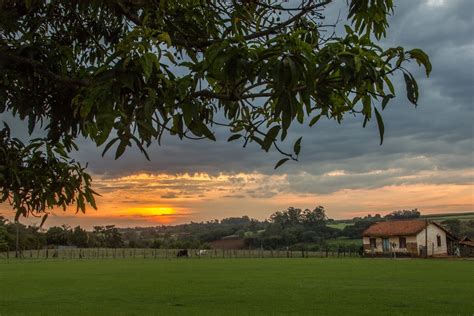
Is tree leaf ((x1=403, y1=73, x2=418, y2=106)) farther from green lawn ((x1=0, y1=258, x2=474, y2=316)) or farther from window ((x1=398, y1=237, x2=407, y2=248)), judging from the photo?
window ((x1=398, y1=237, x2=407, y2=248))

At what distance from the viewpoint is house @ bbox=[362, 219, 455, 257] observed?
6519 centimetres

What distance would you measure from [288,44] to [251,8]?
189cm

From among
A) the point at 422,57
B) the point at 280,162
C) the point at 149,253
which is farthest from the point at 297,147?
the point at 149,253

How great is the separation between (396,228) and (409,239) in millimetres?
3112

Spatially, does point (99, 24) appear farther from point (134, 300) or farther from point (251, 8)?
point (134, 300)

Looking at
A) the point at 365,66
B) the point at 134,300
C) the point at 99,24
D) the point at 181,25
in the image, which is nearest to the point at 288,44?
the point at 365,66

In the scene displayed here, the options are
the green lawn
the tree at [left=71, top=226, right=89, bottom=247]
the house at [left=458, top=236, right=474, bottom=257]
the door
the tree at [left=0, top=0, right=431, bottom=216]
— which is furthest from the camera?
the tree at [left=71, top=226, right=89, bottom=247]

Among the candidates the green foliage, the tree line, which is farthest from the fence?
the green foliage

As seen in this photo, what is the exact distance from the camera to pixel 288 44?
7.01 feet

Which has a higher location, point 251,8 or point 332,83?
point 251,8

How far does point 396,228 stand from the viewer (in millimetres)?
68438

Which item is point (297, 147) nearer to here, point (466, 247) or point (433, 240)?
point (433, 240)

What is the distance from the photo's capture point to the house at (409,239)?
65.2 metres

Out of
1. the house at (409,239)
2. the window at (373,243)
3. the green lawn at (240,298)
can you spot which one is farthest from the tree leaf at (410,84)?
the window at (373,243)
